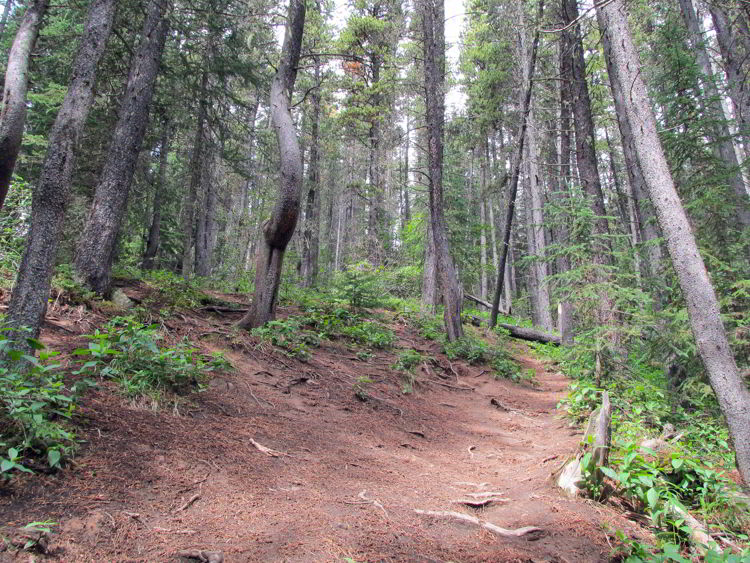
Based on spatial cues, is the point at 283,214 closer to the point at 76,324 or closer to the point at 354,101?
the point at 76,324

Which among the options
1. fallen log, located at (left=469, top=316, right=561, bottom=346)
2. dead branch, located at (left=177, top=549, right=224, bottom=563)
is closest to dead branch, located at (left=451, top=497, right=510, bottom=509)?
dead branch, located at (left=177, top=549, right=224, bottom=563)

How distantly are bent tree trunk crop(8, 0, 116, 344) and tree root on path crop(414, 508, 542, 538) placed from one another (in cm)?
379

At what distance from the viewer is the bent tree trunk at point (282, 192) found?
740cm

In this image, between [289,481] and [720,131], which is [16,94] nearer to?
[289,481]

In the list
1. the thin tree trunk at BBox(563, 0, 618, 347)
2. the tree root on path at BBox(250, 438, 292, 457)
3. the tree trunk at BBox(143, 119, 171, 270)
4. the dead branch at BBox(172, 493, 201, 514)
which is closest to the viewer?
the dead branch at BBox(172, 493, 201, 514)

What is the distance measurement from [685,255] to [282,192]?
19.7ft

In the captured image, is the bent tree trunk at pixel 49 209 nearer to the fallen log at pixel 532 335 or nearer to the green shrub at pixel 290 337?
the green shrub at pixel 290 337

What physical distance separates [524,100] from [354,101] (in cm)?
731

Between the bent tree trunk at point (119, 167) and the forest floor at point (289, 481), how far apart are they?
4.80 ft

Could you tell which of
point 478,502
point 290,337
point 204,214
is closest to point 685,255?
point 478,502

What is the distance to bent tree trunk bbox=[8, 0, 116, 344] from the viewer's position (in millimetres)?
3743

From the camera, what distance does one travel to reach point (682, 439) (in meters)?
5.05

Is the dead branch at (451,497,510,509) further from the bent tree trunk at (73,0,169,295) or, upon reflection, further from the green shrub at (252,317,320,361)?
the bent tree trunk at (73,0,169,295)

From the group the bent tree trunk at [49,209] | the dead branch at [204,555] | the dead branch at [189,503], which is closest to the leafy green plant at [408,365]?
the dead branch at [189,503]
